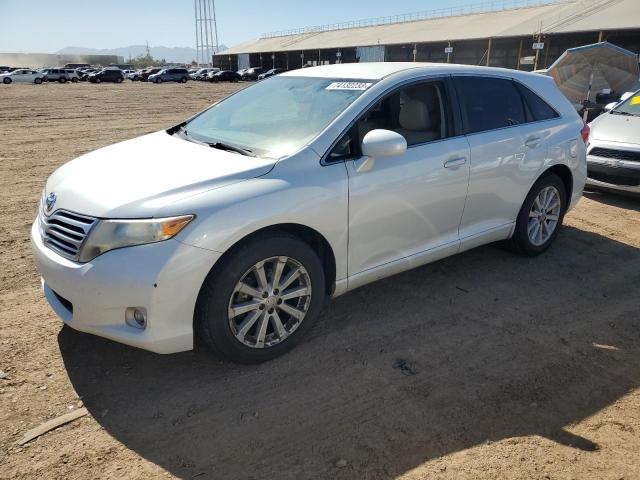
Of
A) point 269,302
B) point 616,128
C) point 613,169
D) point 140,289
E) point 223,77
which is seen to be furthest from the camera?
point 223,77

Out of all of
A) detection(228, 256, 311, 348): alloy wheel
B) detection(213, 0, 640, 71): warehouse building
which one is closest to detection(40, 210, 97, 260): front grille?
detection(228, 256, 311, 348): alloy wheel

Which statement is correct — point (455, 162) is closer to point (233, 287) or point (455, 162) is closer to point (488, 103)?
point (488, 103)

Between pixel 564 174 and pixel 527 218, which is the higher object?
pixel 564 174

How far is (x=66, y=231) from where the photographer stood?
2.85 metres

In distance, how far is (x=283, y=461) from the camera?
2.44 metres

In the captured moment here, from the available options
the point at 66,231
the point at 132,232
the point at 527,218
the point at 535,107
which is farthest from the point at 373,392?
the point at 535,107

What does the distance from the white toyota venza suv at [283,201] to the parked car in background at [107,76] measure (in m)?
49.5

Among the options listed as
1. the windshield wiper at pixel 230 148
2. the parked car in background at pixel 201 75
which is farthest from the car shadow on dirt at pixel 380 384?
the parked car in background at pixel 201 75

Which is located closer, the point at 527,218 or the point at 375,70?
the point at 375,70

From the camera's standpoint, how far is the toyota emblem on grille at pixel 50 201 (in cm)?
306

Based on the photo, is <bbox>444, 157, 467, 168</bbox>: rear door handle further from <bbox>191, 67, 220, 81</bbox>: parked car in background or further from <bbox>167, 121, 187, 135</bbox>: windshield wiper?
<bbox>191, 67, 220, 81</bbox>: parked car in background

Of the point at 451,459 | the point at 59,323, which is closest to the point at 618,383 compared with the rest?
the point at 451,459

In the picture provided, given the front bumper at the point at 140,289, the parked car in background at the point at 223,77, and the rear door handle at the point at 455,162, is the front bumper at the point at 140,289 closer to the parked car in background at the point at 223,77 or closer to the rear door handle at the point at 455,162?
the rear door handle at the point at 455,162

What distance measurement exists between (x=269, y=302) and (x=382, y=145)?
47.4 inches
